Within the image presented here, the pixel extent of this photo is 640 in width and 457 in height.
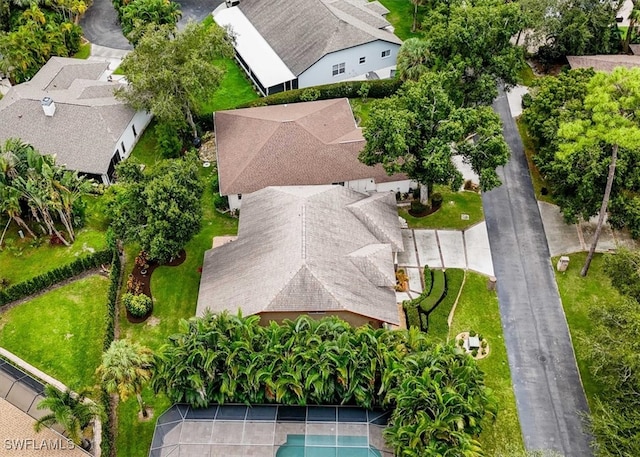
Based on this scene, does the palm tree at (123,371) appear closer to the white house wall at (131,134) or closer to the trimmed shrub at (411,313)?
the trimmed shrub at (411,313)

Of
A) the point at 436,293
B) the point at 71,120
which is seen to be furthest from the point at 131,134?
the point at 436,293

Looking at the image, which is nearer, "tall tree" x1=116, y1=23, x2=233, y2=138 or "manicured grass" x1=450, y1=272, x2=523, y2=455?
"manicured grass" x1=450, y1=272, x2=523, y2=455

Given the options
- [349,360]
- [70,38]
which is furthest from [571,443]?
[70,38]

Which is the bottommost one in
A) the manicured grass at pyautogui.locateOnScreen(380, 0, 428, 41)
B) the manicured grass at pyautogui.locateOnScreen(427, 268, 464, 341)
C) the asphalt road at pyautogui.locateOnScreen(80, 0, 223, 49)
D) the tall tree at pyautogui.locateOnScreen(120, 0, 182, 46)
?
the manicured grass at pyautogui.locateOnScreen(427, 268, 464, 341)

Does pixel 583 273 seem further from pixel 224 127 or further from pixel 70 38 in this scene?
pixel 70 38

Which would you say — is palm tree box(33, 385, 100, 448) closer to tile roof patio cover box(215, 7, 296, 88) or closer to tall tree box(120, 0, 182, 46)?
tile roof patio cover box(215, 7, 296, 88)

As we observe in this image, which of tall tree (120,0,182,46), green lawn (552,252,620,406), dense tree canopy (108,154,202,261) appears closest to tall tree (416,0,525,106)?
green lawn (552,252,620,406)

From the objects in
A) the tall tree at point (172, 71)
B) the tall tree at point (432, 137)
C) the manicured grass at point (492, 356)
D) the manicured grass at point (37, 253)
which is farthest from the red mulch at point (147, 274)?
the manicured grass at point (492, 356)
